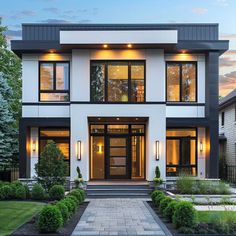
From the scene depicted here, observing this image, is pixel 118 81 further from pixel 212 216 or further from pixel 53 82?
pixel 212 216

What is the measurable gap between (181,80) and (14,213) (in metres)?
11.7

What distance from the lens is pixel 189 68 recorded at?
21.9m

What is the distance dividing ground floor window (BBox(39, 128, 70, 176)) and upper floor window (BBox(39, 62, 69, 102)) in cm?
160

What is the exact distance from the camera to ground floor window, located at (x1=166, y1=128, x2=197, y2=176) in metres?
21.9

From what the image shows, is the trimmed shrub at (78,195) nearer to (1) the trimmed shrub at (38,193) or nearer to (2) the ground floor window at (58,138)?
(1) the trimmed shrub at (38,193)

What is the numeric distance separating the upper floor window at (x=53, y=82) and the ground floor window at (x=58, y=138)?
1598mm

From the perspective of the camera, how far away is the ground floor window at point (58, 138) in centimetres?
2197

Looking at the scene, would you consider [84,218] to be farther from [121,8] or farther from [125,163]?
[121,8]

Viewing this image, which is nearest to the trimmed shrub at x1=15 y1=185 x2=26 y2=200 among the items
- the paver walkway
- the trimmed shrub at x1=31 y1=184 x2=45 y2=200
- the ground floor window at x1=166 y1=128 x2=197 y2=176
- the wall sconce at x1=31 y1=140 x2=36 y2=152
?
the trimmed shrub at x1=31 y1=184 x2=45 y2=200

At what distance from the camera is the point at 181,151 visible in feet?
72.2

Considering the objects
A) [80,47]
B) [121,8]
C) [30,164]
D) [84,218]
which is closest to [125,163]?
[30,164]

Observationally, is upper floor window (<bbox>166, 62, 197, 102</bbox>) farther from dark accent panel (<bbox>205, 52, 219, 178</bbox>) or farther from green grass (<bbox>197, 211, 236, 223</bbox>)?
green grass (<bbox>197, 211, 236, 223</bbox>)

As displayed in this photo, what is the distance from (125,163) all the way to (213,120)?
4922 mm

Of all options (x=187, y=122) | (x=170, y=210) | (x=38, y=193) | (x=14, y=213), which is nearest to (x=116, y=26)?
(x=187, y=122)
